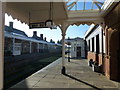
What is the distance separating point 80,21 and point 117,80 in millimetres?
4425

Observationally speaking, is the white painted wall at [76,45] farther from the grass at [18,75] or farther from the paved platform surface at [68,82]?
the paved platform surface at [68,82]

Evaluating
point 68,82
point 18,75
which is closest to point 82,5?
point 68,82

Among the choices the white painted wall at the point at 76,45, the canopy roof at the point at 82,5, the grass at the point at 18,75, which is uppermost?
the canopy roof at the point at 82,5

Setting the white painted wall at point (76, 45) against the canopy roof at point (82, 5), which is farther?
the white painted wall at point (76, 45)

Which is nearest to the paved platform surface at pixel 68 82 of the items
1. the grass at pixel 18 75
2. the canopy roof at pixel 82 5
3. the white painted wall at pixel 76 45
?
the grass at pixel 18 75

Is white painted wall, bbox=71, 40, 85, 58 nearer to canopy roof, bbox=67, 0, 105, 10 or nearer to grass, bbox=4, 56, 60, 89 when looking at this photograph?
grass, bbox=4, 56, 60, 89

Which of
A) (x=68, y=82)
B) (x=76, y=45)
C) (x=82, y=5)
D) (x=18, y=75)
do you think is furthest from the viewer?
(x=76, y=45)

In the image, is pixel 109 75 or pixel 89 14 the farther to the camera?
pixel 89 14

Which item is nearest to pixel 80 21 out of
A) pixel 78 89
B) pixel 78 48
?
pixel 78 89

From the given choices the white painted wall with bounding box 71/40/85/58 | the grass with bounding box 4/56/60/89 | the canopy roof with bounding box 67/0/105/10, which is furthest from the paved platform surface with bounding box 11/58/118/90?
the white painted wall with bounding box 71/40/85/58

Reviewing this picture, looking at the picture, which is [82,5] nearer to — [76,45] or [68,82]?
[68,82]

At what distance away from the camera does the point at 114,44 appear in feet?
23.9

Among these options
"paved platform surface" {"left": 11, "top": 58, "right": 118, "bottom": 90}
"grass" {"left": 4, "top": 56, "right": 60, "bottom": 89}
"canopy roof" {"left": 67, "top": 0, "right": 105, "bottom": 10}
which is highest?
"canopy roof" {"left": 67, "top": 0, "right": 105, "bottom": 10}

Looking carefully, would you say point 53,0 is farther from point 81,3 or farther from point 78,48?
point 78,48
